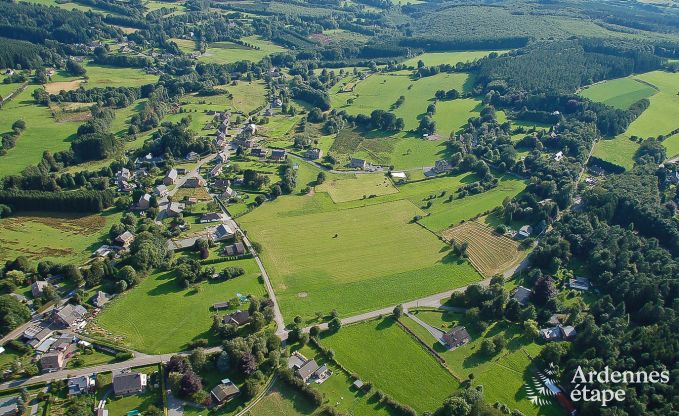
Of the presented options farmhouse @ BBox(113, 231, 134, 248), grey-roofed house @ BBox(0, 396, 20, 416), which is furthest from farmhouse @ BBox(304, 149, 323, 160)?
grey-roofed house @ BBox(0, 396, 20, 416)

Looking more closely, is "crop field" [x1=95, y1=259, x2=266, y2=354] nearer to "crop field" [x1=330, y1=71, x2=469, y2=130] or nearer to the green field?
the green field

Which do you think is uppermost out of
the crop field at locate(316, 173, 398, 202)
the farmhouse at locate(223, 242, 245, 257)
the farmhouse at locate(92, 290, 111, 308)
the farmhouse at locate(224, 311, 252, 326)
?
the farmhouse at locate(92, 290, 111, 308)

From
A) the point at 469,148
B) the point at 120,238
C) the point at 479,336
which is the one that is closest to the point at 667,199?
the point at 469,148

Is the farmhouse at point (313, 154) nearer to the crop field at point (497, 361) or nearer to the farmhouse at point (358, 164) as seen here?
the farmhouse at point (358, 164)

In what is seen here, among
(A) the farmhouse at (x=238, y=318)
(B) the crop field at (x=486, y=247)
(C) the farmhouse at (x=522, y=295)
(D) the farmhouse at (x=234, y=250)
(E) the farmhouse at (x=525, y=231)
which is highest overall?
(D) the farmhouse at (x=234, y=250)

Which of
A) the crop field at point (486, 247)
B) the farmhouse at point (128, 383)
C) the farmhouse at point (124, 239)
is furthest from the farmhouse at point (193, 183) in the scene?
the farmhouse at point (128, 383)

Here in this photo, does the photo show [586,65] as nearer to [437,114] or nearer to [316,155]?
[437,114]

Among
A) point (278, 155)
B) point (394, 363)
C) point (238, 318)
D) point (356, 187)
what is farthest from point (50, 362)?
point (278, 155)
